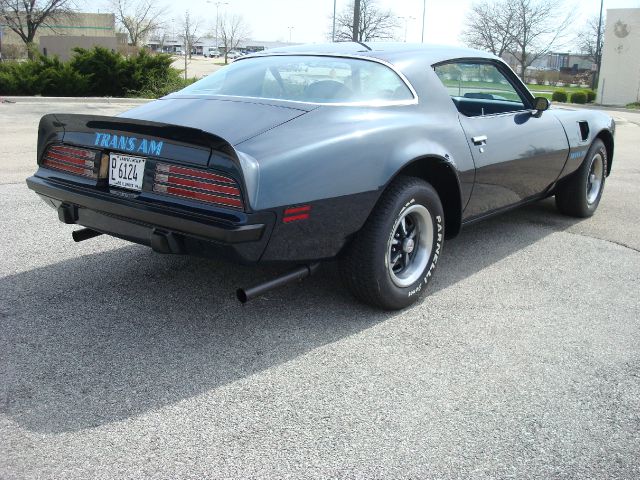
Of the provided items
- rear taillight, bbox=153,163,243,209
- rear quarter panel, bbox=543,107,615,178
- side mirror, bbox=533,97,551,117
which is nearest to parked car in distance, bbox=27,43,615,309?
rear taillight, bbox=153,163,243,209

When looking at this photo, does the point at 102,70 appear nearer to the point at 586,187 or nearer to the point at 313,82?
the point at 586,187

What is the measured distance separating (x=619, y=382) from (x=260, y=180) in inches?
70.2

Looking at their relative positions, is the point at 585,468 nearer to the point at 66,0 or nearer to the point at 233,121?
the point at 233,121

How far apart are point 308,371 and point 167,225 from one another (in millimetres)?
897

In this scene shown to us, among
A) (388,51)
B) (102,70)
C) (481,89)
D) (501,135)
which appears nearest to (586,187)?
(481,89)

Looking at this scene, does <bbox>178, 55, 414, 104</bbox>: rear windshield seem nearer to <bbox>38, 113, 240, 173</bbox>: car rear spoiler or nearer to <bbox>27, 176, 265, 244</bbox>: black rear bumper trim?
<bbox>38, 113, 240, 173</bbox>: car rear spoiler

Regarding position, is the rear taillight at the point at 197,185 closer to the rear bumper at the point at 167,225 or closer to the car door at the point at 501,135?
the rear bumper at the point at 167,225

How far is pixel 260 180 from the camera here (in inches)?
110

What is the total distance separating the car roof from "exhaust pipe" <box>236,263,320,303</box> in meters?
1.44

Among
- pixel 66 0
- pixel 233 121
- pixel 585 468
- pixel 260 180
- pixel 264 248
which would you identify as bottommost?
pixel 585 468

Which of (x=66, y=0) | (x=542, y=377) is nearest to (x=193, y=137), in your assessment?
(x=542, y=377)

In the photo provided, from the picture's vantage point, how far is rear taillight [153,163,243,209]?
2.82 metres

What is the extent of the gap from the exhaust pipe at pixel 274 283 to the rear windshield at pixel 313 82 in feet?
3.01

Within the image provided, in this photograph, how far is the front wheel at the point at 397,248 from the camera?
3.31 meters
